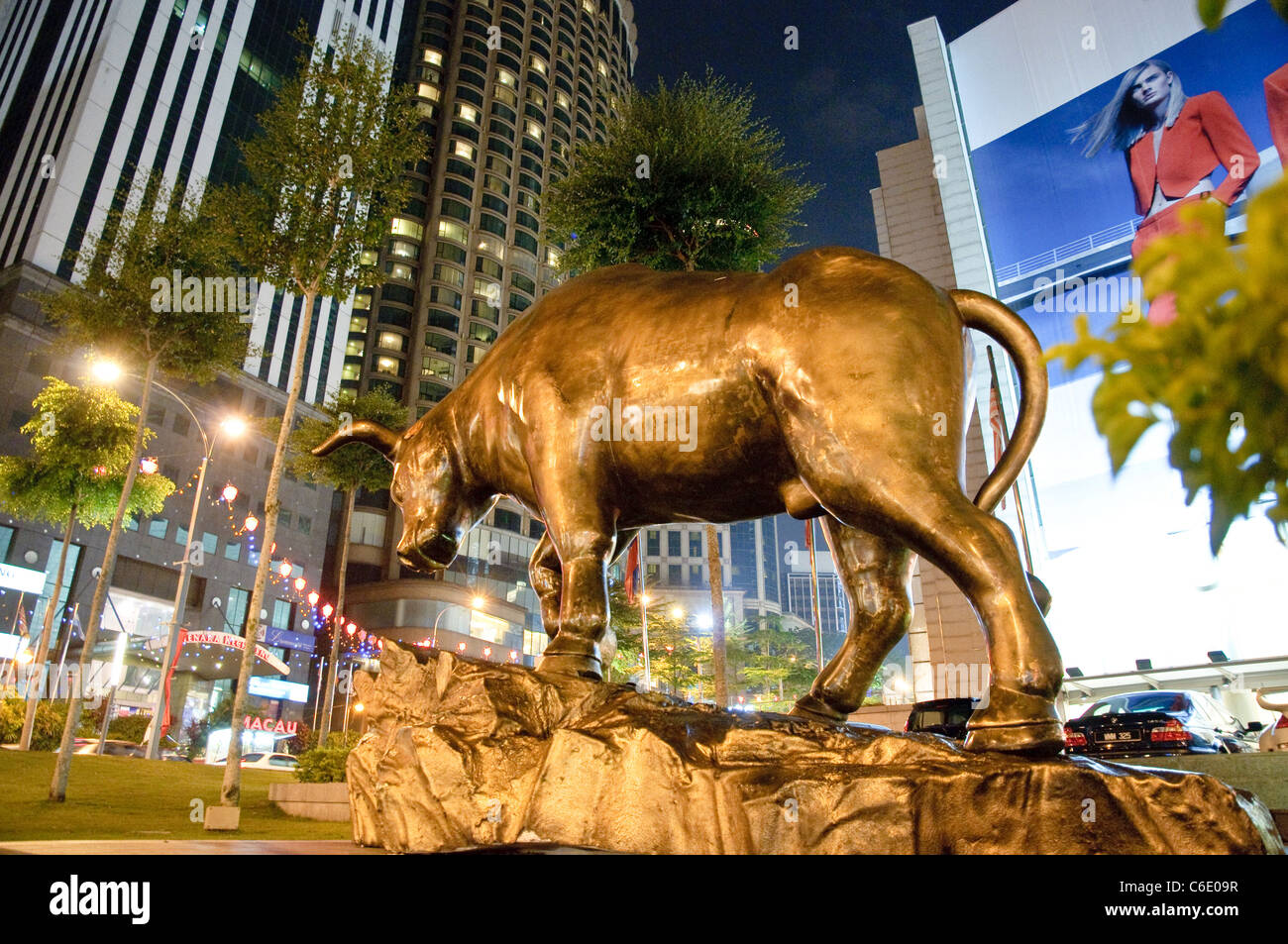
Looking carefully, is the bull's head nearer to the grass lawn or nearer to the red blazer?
the grass lawn

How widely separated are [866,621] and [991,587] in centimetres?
108

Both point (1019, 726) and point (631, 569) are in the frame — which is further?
point (631, 569)

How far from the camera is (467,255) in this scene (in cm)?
6919

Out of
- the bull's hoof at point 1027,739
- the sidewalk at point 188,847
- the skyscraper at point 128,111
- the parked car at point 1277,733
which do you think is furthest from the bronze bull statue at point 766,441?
the skyscraper at point 128,111

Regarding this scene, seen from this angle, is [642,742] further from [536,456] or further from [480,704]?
[536,456]

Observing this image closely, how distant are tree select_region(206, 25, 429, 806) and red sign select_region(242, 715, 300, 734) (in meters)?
38.3

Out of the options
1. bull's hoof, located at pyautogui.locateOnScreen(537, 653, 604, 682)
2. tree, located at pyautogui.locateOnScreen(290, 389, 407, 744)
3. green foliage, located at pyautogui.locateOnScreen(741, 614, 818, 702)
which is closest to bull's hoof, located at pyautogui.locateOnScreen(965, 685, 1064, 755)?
bull's hoof, located at pyautogui.locateOnScreen(537, 653, 604, 682)

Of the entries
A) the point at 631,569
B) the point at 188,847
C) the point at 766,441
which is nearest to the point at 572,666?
the point at 766,441

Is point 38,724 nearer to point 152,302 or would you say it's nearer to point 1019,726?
point 152,302

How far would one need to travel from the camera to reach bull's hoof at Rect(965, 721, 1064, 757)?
2.71 m

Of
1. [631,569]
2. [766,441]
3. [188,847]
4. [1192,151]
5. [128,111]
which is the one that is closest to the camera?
[188,847]

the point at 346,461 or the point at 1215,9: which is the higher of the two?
the point at 346,461
